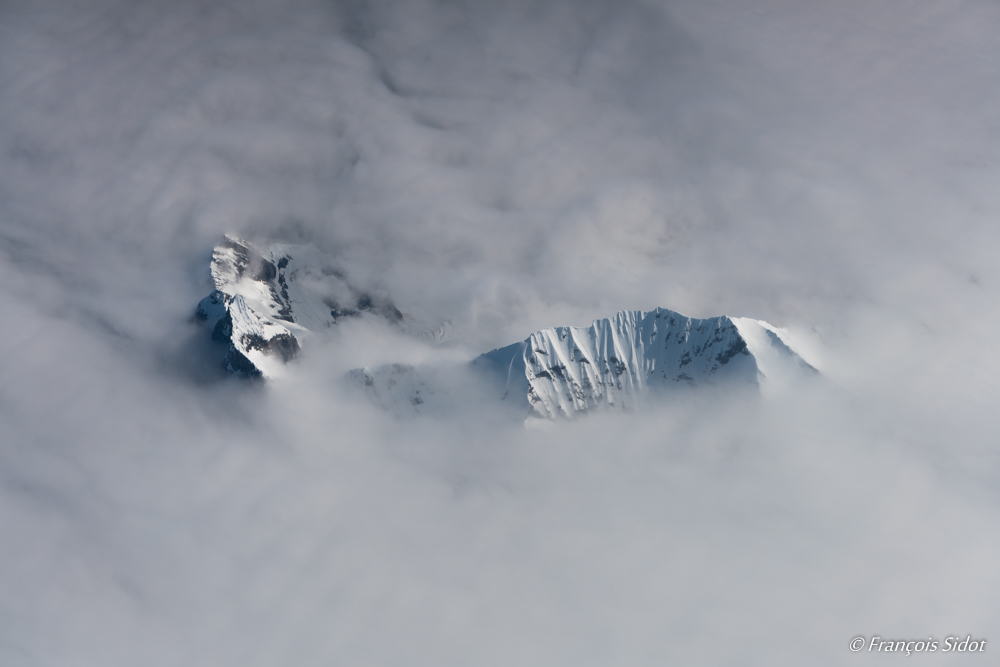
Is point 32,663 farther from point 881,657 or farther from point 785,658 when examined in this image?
point 881,657

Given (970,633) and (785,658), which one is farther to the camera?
(785,658)

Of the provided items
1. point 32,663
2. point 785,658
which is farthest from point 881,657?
point 32,663

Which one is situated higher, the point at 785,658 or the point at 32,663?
the point at 785,658

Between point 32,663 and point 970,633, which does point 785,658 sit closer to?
point 970,633

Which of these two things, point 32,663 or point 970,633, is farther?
point 32,663

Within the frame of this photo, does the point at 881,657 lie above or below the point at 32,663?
above

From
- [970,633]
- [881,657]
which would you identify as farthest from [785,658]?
[970,633]

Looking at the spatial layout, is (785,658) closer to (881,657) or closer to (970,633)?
(881,657)
